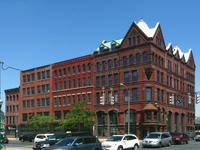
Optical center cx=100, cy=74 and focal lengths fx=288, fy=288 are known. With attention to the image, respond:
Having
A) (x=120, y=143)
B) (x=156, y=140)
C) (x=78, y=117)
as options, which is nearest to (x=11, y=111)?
(x=78, y=117)

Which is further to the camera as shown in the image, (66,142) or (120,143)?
(120,143)

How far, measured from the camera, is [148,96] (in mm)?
58688

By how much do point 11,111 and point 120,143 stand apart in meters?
71.1

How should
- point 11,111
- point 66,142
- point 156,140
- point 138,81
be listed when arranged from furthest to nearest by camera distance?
point 11,111 < point 138,81 < point 156,140 < point 66,142

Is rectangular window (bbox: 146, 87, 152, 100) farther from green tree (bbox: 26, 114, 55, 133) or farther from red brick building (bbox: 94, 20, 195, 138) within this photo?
green tree (bbox: 26, 114, 55, 133)

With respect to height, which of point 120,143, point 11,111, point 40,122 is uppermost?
point 11,111

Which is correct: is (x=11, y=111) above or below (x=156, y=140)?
above

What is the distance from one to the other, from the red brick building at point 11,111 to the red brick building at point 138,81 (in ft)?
114

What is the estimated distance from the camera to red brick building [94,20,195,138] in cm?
5844

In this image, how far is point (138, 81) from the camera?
59.3 metres

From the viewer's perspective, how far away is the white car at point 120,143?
2806 centimetres

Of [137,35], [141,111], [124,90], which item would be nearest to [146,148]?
[141,111]

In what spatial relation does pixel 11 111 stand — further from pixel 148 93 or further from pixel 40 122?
pixel 148 93

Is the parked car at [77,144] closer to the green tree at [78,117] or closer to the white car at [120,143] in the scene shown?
the white car at [120,143]
